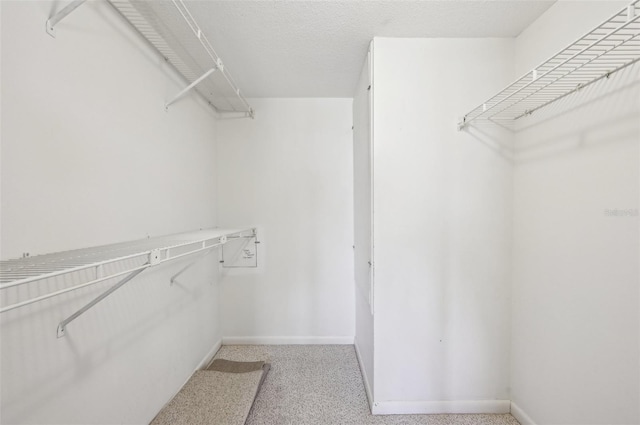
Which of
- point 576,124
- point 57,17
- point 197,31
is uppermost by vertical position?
point 197,31

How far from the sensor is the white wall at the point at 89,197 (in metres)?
0.79

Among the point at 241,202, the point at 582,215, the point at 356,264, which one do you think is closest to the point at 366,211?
the point at 356,264

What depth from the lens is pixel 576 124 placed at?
1147mm

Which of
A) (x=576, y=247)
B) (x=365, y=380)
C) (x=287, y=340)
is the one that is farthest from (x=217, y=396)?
(x=576, y=247)

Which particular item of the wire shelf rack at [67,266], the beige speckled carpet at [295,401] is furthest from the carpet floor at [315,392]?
the wire shelf rack at [67,266]

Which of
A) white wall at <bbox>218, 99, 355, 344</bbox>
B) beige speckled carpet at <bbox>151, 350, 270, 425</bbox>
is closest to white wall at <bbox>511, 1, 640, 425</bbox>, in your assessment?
white wall at <bbox>218, 99, 355, 344</bbox>

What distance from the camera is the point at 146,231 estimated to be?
134cm

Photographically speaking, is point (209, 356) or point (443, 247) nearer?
point (443, 247)

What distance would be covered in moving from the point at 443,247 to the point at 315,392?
136cm

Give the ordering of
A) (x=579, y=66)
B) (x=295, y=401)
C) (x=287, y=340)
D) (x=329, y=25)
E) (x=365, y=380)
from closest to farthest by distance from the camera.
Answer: (x=579, y=66), (x=329, y=25), (x=295, y=401), (x=365, y=380), (x=287, y=340)

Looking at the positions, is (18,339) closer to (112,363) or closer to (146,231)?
(112,363)

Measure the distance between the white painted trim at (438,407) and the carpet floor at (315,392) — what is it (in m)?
0.03

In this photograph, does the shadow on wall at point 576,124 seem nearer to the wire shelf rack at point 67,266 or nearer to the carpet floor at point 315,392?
the carpet floor at point 315,392

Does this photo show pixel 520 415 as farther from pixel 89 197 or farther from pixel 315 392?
pixel 89 197
